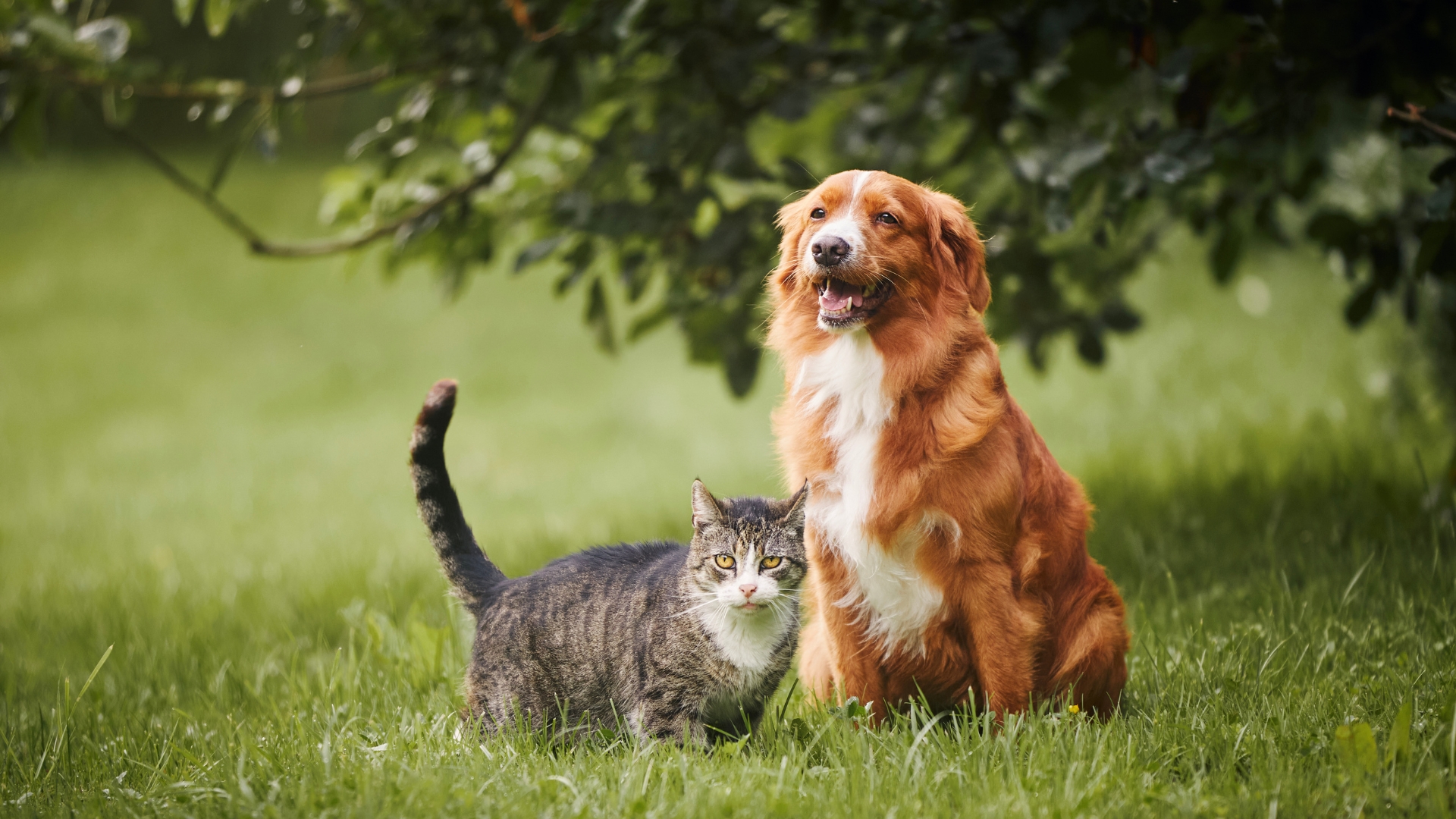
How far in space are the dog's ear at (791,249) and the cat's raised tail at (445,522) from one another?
830 millimetres

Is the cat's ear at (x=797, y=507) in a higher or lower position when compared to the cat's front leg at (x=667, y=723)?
higher

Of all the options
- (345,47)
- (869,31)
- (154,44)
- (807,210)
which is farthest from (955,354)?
(154,44)

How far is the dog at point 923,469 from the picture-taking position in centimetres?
239

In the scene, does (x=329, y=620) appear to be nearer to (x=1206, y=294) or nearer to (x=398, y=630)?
(x=398, y=630)

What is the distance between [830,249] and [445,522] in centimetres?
126

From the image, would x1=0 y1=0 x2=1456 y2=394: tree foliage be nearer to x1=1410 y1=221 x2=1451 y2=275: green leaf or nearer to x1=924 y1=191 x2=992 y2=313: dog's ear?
x1=1410 y1=221 x2=1451 y2=275: green leaf

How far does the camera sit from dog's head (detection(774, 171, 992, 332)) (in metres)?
2.31

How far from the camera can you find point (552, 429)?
31.7 ft

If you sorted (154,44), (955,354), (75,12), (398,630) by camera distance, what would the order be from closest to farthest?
(955,354)
(398,630)
(75,12)
(154,44)

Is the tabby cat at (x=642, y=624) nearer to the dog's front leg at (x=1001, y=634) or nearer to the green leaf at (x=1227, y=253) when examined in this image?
the dog's front leg at (x=1001, y=634)

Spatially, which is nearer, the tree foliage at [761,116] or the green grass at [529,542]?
the green grass at [529,542]

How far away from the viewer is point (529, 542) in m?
5.52

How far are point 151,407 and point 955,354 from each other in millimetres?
10789

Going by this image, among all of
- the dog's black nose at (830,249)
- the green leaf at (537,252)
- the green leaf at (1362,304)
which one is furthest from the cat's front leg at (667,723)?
the green leaf at (1362,304)
